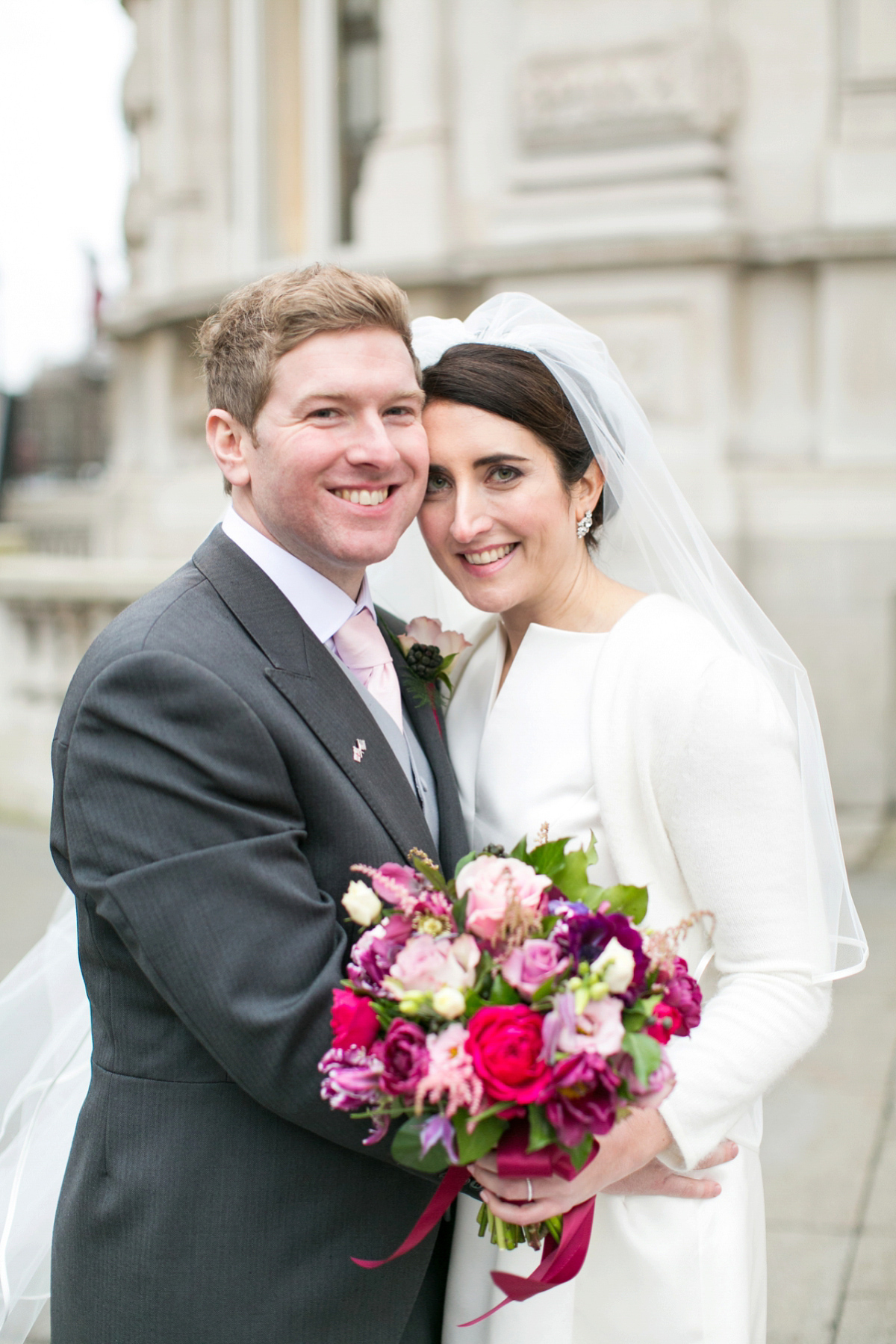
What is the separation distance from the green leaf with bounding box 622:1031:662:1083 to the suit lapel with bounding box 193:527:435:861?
0.56 m

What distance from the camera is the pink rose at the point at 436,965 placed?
1.47m

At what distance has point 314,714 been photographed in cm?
187

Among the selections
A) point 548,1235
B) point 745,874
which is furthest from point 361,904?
point 745,874

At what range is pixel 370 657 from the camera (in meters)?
2.21

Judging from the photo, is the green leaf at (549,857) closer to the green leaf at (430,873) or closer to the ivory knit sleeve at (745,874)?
the green leaf at (430,873)

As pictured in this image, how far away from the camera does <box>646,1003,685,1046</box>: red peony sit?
4.96ft

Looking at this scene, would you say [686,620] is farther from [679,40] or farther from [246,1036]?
[679,40]

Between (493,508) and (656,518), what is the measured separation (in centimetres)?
36

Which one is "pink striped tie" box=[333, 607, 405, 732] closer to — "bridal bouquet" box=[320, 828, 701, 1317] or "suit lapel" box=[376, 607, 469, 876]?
"suit lapel" box=[376, 607, 469, 876]

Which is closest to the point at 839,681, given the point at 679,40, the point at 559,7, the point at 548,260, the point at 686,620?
the point at 548,260

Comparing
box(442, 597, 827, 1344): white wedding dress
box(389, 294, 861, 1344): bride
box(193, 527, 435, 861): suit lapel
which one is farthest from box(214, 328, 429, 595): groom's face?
box(442, 597, 827, 1344): white wedding dress

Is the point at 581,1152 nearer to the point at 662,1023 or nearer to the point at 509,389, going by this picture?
the point at 662,1023

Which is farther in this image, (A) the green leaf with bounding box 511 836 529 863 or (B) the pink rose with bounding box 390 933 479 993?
(A) the green leaf with bounding box 511 836 529 863

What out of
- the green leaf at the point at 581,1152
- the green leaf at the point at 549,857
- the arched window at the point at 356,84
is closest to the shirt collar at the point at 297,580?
the green leaf at the point at 549,857
